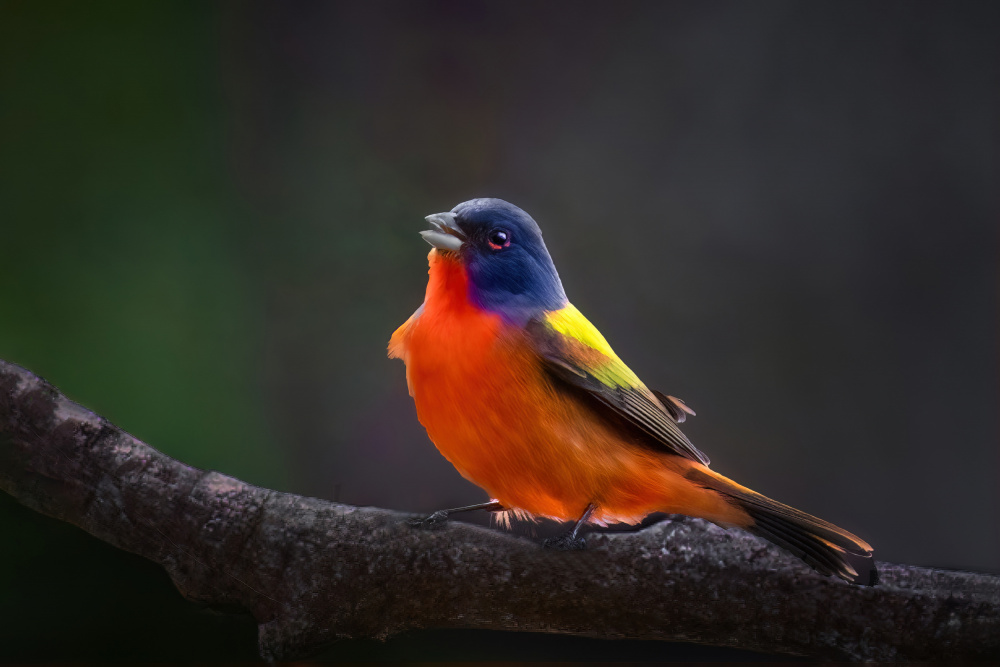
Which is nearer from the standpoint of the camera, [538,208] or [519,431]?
[519,431]

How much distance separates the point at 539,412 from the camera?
147 cm

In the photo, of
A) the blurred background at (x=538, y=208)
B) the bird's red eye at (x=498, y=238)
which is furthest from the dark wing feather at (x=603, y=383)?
the blurred background at (x=538, y=208)

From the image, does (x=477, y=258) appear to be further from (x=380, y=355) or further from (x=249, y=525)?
Answer: (x=249, y=525)

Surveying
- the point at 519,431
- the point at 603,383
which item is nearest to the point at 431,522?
the point at 519,431

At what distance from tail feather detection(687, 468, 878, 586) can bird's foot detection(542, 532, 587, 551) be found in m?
0.29

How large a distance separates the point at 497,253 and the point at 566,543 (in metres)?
0.65

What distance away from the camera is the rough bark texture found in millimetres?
1491

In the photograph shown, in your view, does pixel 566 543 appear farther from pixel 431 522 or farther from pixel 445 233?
pixel 445 233

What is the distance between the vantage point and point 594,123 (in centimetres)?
199

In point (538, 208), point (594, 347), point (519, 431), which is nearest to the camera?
point (519, 431)

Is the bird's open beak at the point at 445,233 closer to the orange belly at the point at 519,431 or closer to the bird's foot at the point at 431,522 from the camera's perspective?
the orange belly at the point at 519,431

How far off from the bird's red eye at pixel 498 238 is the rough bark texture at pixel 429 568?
2.05ft

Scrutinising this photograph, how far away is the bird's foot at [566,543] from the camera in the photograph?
4.88 feet

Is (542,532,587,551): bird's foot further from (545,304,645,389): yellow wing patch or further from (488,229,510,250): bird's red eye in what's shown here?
(488,229,510,250): bird's red eye
